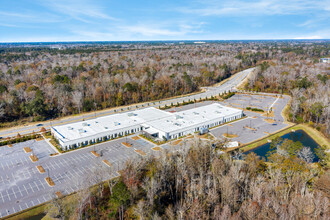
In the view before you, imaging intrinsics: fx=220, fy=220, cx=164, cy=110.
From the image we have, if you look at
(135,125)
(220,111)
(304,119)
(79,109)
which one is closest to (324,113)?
(304,119)

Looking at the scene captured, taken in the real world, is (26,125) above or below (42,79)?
below

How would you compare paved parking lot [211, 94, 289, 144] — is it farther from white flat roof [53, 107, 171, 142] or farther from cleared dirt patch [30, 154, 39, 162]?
cleared dirt patch [30, 154, 39, 162]

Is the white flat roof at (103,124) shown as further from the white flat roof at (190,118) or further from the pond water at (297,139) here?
the pond water at (297,139)

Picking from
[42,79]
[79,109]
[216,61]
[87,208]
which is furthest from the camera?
[216,61]

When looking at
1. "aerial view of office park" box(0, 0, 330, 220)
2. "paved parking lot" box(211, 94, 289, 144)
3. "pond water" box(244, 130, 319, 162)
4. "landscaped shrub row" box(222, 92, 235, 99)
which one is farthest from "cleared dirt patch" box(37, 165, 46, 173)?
"landscaped shrub row" box(222, 92, 235, 99)

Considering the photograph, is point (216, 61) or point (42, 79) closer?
point (42, 79)

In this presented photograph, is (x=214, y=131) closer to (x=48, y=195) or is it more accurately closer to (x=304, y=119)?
(x=304, y=119)

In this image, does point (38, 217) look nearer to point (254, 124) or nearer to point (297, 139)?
point (254, 124)

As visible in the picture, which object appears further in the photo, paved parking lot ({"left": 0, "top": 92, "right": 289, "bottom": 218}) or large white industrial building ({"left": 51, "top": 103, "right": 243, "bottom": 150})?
large white industrial building ({"left": 51, "top": 103, "right": 243, "bottom": 150})
